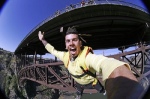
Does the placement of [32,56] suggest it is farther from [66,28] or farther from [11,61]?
[66,28]

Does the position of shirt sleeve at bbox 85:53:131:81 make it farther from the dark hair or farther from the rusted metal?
the rusted metal

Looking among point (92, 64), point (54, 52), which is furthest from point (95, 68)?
point (54, 52)

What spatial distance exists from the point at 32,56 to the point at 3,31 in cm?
25

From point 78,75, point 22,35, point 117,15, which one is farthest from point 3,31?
point 117,15

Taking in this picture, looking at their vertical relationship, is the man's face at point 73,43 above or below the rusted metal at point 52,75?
above

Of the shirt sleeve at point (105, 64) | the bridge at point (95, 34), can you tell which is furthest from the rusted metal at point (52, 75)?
the shirt sleeve at point (105, 64)

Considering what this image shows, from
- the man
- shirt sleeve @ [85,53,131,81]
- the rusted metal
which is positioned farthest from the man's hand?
shirt sleeve @ [85,53,131,81]

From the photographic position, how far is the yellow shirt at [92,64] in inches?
38.1

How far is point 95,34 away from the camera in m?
1.51

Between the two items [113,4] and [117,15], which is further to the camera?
[117,15]

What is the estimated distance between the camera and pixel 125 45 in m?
1.55

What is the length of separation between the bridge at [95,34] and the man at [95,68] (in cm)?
5

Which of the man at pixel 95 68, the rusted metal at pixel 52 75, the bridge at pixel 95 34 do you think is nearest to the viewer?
the man at pixel 95 68

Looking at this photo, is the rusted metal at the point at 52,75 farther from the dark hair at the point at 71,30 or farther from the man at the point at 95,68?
the dark hair at the point at 71,30
